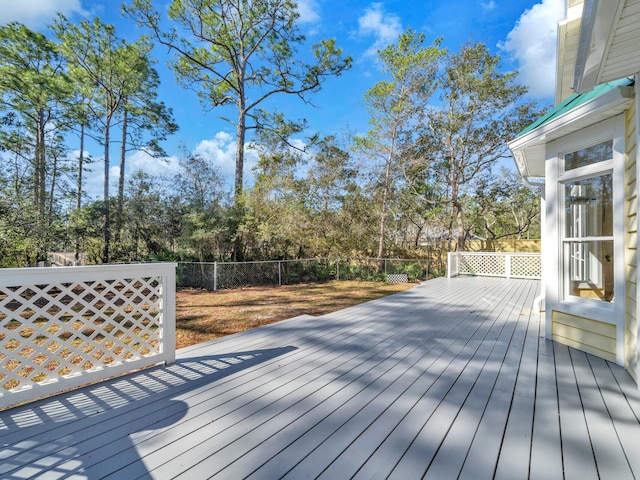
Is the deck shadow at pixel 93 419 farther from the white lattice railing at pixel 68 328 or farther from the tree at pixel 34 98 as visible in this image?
the tree at pixel 34 98

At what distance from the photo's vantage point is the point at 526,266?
30.0 feet

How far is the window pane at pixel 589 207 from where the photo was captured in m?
2.79

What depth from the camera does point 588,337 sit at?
9.59 feet

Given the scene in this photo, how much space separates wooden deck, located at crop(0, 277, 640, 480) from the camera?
136 cm

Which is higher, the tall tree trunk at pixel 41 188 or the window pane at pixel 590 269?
the tall tree trunk at pixel 41 188

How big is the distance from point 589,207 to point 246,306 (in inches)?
219

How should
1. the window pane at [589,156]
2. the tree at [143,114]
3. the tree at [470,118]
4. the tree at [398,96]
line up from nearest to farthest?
the window pane at [589,156] → the tree at [143,114] → the tree at [398,96] → the tree at [470,118]

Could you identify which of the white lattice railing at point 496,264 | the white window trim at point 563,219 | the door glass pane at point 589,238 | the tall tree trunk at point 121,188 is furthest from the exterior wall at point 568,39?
the tall tree trunk at point 121,188

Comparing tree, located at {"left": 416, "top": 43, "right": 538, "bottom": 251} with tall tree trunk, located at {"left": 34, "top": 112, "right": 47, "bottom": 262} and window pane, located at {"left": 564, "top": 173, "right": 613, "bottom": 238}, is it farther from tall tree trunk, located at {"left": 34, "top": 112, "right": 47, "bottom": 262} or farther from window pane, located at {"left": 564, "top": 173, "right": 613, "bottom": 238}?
tall tree trunk, located at {"left": 34, "top": 112, "right": 47, "bottom": 262}

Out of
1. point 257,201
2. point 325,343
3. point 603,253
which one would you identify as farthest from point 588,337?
point 257,201

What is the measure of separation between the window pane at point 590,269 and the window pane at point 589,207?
0.12 metres

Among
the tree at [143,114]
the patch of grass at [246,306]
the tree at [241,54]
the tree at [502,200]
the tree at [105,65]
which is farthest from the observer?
the tree at [502,200]

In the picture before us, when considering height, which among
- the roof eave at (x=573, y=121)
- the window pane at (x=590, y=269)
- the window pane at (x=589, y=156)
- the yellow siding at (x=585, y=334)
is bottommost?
the yellow siding at (x=585, y=334)

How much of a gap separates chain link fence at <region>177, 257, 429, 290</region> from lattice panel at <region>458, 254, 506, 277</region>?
1.67m
